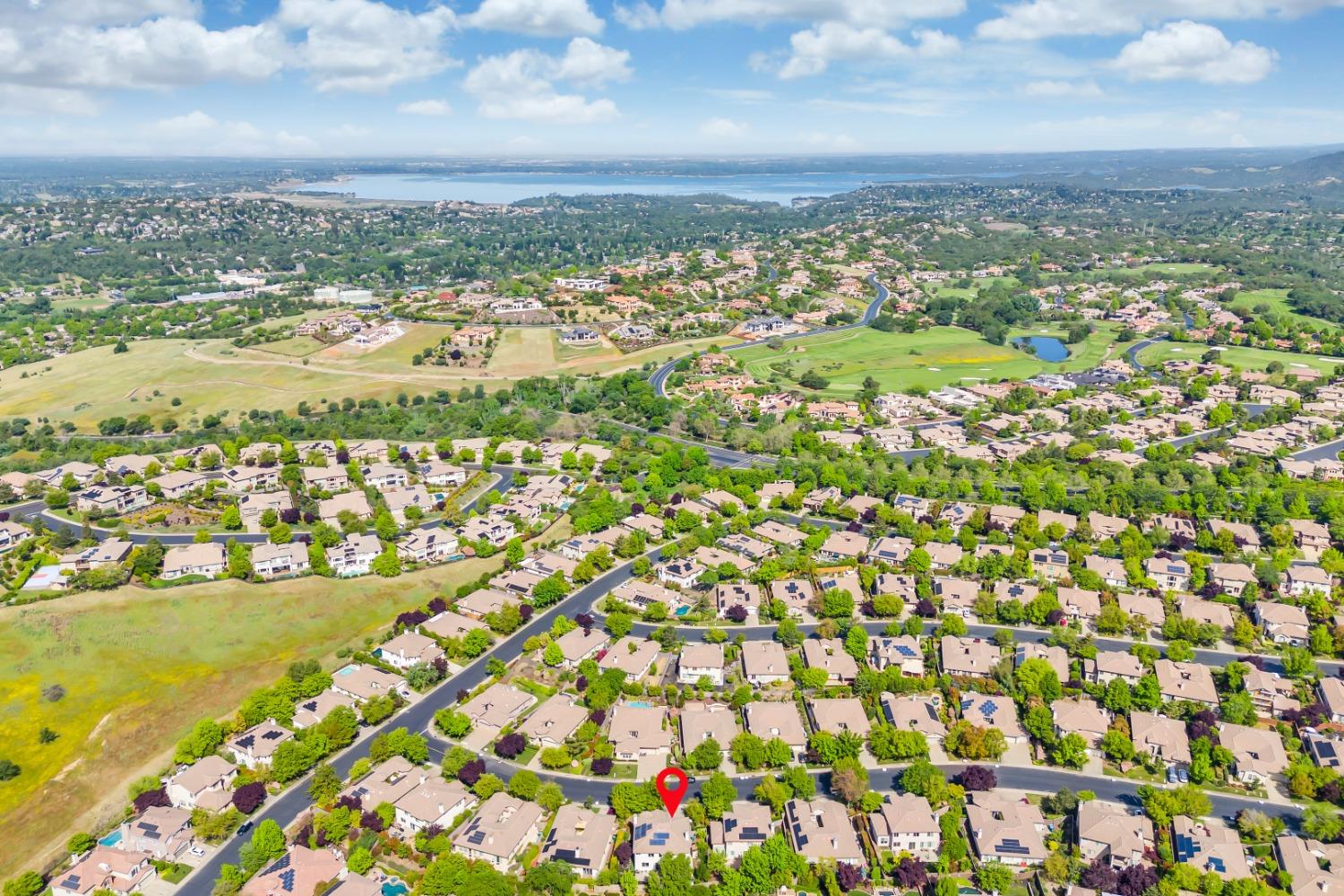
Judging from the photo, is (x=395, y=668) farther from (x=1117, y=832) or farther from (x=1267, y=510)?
(x=1267, y=510)

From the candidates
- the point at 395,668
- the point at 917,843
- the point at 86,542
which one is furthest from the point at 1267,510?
the point at 86,542

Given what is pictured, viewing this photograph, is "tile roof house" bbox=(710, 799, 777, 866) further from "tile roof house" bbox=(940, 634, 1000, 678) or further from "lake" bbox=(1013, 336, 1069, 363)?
"lake" bbox=(1013, 336, 1069, 363)

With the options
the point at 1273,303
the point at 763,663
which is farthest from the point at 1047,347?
the point at 763,663

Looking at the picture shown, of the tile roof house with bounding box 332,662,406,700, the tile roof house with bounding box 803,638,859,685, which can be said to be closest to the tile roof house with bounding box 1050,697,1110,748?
the tile roof house with bounding box 803,638,859,685

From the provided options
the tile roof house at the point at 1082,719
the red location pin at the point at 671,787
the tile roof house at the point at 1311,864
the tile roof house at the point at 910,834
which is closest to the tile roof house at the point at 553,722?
the red location pin at the point at 671,787

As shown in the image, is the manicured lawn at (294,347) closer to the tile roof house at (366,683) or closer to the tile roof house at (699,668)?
the tile roof house at (366,683)

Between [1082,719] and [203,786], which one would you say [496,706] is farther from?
[1082,719]
